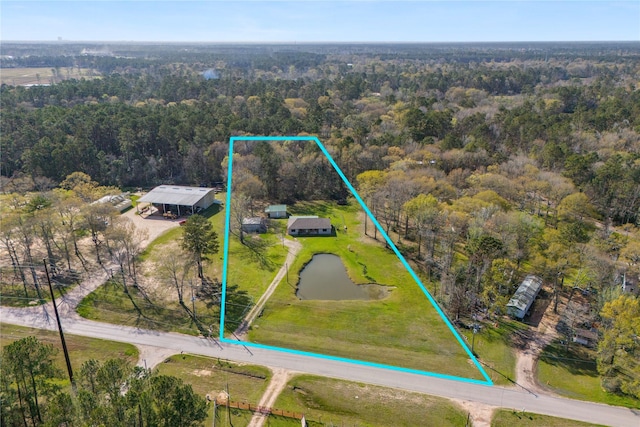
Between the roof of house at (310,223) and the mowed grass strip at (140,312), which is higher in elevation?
the roof of house at (310,223)

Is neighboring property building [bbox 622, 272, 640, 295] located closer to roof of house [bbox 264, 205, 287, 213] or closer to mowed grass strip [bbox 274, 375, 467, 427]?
mowed grass strip [bbox 274, 375, 467, 427]

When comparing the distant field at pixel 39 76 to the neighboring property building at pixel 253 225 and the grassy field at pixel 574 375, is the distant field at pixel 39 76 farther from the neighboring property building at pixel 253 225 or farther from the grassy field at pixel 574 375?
the grassy field at pixel 574 375

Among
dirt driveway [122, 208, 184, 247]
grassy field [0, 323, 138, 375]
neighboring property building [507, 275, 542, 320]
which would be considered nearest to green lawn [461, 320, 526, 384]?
neighboring property building [507, 275, 542, 320]

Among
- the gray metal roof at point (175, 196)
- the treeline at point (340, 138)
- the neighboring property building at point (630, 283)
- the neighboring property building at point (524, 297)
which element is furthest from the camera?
the treeline at point (340, 138)

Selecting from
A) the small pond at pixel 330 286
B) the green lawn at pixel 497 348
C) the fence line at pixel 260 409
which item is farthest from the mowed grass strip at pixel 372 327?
the fence line at pixel 260 409

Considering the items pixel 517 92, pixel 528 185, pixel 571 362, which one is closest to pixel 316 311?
pixel 571 362

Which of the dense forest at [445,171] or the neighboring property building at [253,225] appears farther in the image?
the neighboring property building at [253,225]

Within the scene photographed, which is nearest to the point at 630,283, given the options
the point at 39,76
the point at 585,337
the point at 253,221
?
the point at 585,337

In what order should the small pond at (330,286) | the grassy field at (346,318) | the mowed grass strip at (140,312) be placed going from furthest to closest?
1. the small pond at (330,286)
2. the mowed grass strip at (140,312)
3. the grassy field at (346,318)

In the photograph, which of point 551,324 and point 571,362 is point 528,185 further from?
point 571,362
